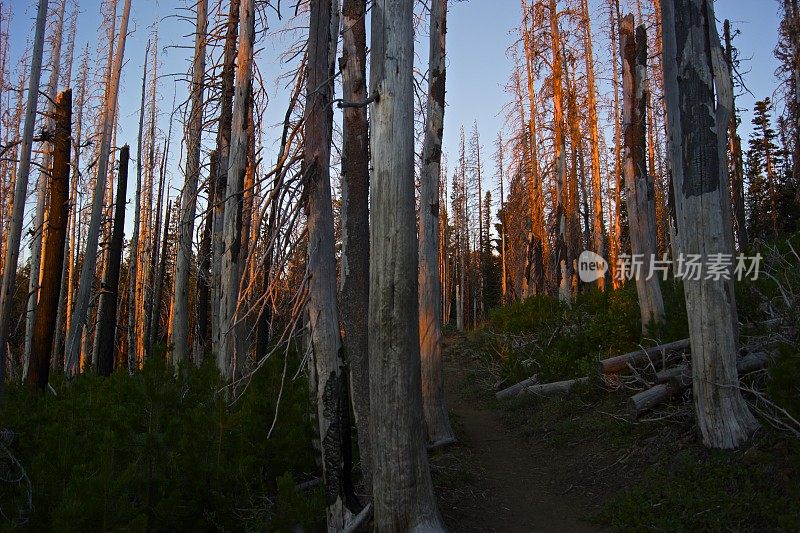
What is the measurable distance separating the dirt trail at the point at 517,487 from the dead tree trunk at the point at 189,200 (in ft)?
17.2

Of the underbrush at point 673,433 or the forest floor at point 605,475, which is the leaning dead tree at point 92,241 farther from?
the underbrush at point 673,433

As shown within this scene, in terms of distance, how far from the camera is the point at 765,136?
27.1 meters

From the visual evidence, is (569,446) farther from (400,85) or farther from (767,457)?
(400,85)

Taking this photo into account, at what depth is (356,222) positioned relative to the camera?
4.62 m

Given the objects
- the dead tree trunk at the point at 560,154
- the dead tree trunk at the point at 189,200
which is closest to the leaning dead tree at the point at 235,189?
the dead tree trunk at the point at 189,200

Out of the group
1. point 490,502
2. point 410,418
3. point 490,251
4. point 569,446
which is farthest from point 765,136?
point 410,418

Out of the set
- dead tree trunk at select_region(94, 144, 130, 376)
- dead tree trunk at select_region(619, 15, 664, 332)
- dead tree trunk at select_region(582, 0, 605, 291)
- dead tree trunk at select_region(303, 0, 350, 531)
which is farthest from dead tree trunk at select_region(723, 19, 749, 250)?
dead tree trunk at select_region(94, 144, 130, 376)

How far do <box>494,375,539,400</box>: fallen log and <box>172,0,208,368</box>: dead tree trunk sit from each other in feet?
20.1

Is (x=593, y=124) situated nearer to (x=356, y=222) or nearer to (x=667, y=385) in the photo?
(x=667, y=385)

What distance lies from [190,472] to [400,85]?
11.5 ft

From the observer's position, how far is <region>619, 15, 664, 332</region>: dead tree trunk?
29.9ft

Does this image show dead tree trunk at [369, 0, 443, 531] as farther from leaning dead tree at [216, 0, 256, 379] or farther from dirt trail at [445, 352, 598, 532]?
leaning dead tree at [216, 0, 256, 379]

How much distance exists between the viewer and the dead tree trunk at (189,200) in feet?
30.4

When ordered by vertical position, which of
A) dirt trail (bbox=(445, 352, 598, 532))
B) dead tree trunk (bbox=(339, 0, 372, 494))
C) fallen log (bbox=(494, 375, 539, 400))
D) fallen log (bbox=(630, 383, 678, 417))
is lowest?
dirt trail (bbox=(445, 352, 598, 532))
